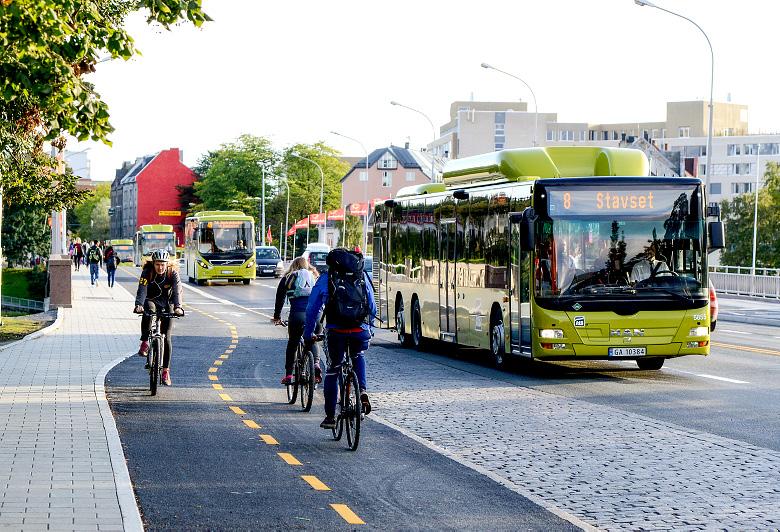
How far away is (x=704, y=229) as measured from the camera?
18281 millimetres

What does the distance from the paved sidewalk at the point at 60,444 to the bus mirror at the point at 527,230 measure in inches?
224

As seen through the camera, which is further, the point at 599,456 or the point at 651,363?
the point at 651,363

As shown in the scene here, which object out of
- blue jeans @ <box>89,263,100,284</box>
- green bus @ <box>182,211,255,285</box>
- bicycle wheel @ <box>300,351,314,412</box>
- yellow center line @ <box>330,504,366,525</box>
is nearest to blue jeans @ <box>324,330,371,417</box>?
bicycle wheel @ <box>300,351,314,412</box>

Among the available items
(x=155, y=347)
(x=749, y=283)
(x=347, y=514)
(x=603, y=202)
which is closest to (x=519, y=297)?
(x=603, y=202)

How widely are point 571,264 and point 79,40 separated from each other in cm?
753

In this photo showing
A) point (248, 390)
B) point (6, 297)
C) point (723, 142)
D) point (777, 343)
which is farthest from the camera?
point (723, 142)

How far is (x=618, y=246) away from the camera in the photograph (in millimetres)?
17969

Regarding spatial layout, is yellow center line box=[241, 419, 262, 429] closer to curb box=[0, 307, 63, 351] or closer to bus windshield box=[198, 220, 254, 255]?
curb box=[0, 307, 63, 351]

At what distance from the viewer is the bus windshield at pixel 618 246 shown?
58.9 feet

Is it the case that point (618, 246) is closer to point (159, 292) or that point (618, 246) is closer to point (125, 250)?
point (159, 292)

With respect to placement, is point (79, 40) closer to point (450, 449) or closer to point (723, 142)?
point (450, 449)

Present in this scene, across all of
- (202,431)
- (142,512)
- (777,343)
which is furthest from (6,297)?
(142,512)

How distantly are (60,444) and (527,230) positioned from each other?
318 inches

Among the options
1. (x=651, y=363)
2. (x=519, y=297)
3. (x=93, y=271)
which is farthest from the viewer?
(x=93, y=271)
